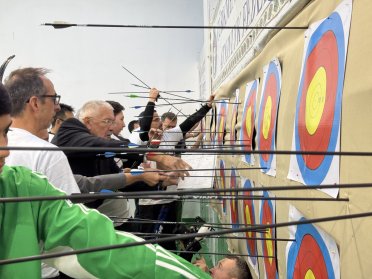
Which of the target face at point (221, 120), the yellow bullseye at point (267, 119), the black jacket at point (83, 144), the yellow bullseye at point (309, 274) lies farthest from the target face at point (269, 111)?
the target face at point (221, 120)

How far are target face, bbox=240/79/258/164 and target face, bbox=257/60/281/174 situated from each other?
0.32ft

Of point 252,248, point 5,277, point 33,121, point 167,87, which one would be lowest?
point 252,248

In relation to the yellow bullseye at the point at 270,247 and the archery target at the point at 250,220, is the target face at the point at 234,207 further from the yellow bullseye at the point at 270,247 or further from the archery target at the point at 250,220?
the yellow bullseye at the point at 270,247

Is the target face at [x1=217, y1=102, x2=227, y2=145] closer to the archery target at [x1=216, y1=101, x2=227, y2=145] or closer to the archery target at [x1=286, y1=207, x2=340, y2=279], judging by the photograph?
the archery target at [x1=216, y1=101, x2=227, y2=145]

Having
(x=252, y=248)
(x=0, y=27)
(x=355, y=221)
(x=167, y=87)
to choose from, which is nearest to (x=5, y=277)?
(x=355, y=221)

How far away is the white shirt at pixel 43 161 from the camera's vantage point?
80 centimetres

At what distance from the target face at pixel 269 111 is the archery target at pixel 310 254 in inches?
7.2

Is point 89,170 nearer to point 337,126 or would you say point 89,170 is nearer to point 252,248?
point 252,248

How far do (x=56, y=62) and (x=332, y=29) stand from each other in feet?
14.2

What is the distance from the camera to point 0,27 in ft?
14.2

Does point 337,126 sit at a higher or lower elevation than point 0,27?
lower

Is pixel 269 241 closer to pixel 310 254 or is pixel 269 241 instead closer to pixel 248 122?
pixel 310 254

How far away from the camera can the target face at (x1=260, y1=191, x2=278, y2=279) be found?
0.84 meters

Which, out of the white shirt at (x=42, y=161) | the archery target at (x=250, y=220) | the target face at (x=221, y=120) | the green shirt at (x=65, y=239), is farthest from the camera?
the target face at (x=221, y=120)
